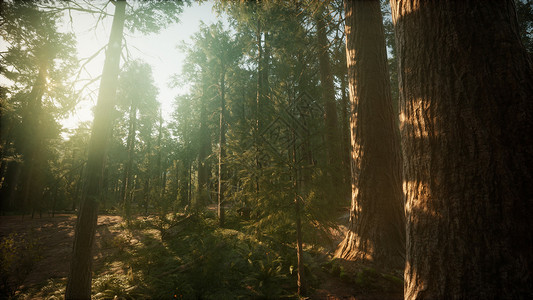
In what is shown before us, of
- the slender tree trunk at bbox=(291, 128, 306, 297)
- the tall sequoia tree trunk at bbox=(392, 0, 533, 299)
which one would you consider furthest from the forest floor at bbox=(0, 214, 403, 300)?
the tall sequoia tree trunk at bbox=(392, 0, 533, 299)

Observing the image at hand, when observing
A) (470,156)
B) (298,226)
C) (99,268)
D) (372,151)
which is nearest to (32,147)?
(99,268)

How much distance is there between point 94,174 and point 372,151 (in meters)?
6.85

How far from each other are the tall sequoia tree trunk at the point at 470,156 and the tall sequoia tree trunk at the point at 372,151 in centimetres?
273

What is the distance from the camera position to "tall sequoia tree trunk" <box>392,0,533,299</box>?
135 centimetres

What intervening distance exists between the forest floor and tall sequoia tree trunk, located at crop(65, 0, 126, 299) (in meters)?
0.66

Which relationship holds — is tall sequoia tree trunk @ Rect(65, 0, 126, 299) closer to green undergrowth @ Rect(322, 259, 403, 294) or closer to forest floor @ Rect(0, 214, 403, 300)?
forest floor @ Rect(0, 214, 403, 300)

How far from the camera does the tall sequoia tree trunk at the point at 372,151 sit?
4.27 meters

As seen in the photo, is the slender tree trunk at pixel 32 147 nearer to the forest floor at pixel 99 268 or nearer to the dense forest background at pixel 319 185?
the forest floor at pixel 99 268

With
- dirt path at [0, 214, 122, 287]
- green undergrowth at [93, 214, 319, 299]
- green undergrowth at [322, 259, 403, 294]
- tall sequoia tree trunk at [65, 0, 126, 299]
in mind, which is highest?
tall sequoia tree trunk at [65, 0, 126, 299]

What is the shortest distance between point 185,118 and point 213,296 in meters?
24.6

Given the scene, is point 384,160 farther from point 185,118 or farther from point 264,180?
point 185,118

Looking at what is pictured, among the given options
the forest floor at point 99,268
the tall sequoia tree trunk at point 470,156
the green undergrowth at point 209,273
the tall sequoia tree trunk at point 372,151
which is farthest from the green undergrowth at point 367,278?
the tall sequoia tree trunk at point 470,156

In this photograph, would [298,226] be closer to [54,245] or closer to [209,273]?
[209,273]

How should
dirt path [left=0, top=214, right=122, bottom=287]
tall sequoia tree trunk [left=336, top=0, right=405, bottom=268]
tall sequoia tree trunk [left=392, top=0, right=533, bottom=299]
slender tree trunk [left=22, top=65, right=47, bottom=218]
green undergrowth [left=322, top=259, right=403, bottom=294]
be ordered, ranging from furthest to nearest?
slender tree trunk [left=22, top=65, right=47, bottom=218] < dirt path [left=0, top=214, right=122, bottom=287] < tall sequoia tree trunk [left=336, top=0, right=405, bottom=268] < green undergrowth [left=322, top=259, right=403, bottom=294] < tall sequoia tree trunk [left=392, top=0, right=533, bottom=299]
